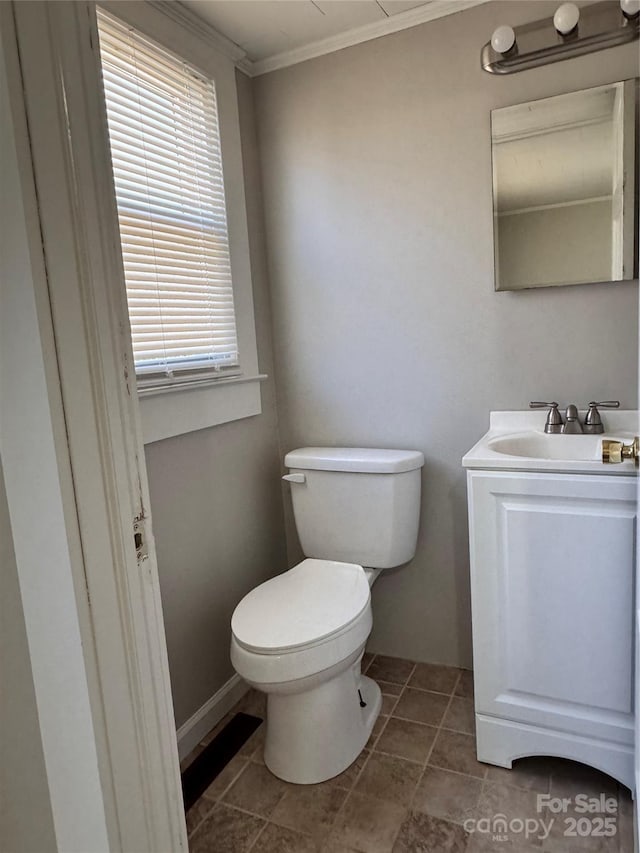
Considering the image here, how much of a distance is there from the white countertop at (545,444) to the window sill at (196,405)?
0.78 meters

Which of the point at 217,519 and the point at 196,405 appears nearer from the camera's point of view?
Result: the point at 196,405

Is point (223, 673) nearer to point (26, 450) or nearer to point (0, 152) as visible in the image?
point (26, 450)

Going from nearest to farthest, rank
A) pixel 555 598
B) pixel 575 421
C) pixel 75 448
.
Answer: pixel 75 448 < pixel 555 598 < pixel 575 421

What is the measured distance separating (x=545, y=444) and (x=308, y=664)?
902mm

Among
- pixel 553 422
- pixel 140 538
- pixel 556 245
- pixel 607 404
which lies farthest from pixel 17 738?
pixel 556 245

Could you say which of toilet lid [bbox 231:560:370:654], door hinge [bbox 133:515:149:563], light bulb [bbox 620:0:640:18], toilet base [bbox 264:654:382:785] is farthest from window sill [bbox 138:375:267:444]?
light bulb [bbox 620:0:640:18]

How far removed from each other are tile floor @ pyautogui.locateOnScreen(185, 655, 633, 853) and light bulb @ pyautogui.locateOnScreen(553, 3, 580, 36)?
1.96 metres

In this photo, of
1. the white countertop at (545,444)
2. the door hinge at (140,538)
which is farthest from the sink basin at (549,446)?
the door hinge at (140,538)

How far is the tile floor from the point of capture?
4.44 ft

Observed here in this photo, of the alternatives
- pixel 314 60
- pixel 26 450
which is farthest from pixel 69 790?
pixel 314 60

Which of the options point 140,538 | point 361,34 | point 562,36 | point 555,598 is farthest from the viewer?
point 361,34

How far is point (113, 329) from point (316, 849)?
4.23 feet

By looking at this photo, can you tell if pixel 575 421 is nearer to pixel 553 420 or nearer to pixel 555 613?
pixel 553 420

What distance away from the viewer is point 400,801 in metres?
1.47
